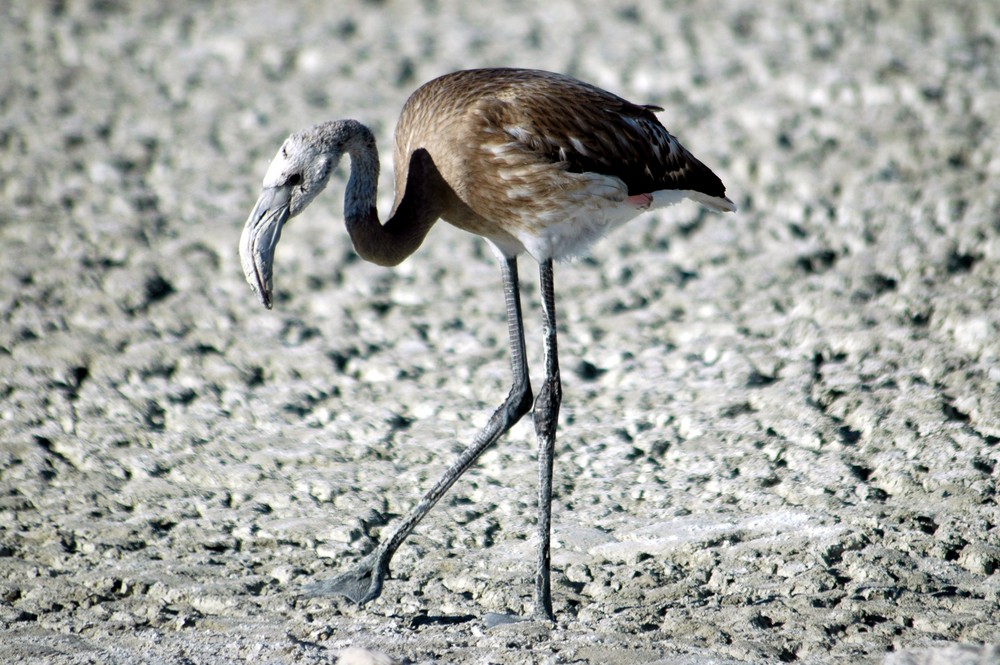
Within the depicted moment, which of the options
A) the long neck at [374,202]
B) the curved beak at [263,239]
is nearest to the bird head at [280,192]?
the curved beak at [263,239]

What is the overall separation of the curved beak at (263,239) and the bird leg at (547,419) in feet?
3.37

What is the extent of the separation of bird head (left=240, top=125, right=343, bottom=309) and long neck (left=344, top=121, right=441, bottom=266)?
12 centimetres

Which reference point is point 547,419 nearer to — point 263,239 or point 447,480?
point 447,480

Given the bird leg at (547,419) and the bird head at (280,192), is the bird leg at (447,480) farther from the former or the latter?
the bird head at (280,192)

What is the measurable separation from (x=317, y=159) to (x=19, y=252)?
3.54m

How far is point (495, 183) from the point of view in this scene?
14.6 feet

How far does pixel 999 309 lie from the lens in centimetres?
615

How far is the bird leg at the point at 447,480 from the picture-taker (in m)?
4.46

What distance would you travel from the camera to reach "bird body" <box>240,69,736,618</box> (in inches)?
174

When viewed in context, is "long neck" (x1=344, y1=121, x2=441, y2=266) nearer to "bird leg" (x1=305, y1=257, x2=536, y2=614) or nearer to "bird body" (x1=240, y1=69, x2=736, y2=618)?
"bird body" (x1=240, y1=69, x2=736, y2=618)

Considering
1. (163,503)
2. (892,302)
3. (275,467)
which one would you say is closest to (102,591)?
(163,503)

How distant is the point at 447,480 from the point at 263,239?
3.87 ft

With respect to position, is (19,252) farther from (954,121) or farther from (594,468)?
(954,121)

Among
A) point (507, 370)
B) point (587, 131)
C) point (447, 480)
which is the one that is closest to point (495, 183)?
point (587, 131)
